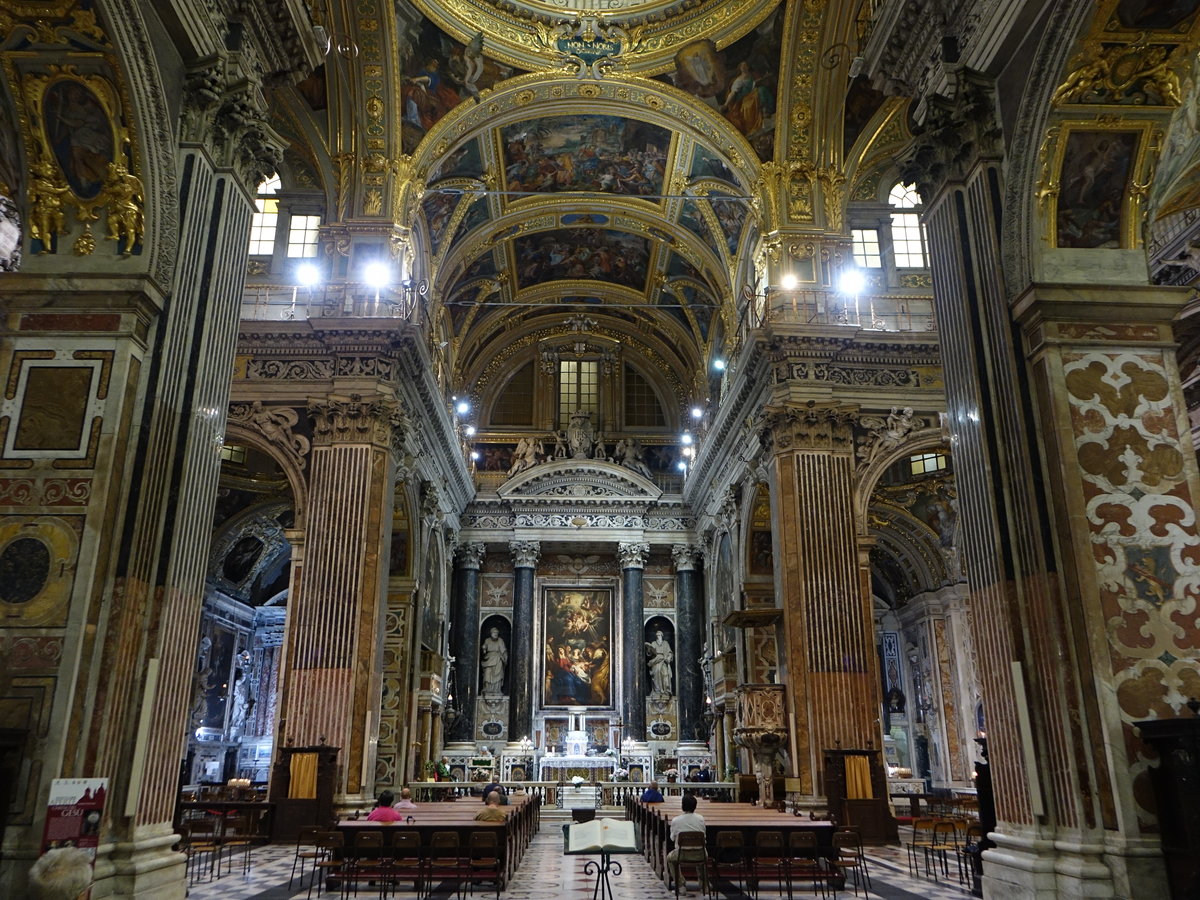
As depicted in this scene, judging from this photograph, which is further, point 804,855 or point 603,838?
point 804,855

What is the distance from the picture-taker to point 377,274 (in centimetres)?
1897

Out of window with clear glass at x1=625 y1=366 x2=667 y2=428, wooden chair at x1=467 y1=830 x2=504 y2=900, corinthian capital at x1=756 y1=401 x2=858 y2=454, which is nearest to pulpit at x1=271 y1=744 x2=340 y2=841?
wooden chair at x1=467 y1=830 x2=504 y2=900

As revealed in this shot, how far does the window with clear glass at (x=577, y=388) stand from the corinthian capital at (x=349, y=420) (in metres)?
14.5

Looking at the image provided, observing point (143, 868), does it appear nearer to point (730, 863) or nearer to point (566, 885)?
point (566, 885)

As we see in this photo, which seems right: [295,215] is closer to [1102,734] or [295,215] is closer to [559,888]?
[559,888]

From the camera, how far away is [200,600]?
8.41m

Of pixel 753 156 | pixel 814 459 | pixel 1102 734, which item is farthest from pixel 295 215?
pixel 1102 734

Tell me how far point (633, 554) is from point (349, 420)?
1387 cm

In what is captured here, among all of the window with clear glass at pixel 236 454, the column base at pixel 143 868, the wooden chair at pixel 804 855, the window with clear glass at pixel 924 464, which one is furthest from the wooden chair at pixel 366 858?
the window with clear glass at pixel 924 464

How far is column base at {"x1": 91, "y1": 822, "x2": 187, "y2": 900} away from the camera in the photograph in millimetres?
6820

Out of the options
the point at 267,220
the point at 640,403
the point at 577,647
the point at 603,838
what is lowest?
the point at 603,838

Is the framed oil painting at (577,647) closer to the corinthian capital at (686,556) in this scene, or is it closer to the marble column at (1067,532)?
the corinthian capital at (686,556)

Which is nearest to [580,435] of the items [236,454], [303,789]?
[236,454]

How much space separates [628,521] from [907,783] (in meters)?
11.0
